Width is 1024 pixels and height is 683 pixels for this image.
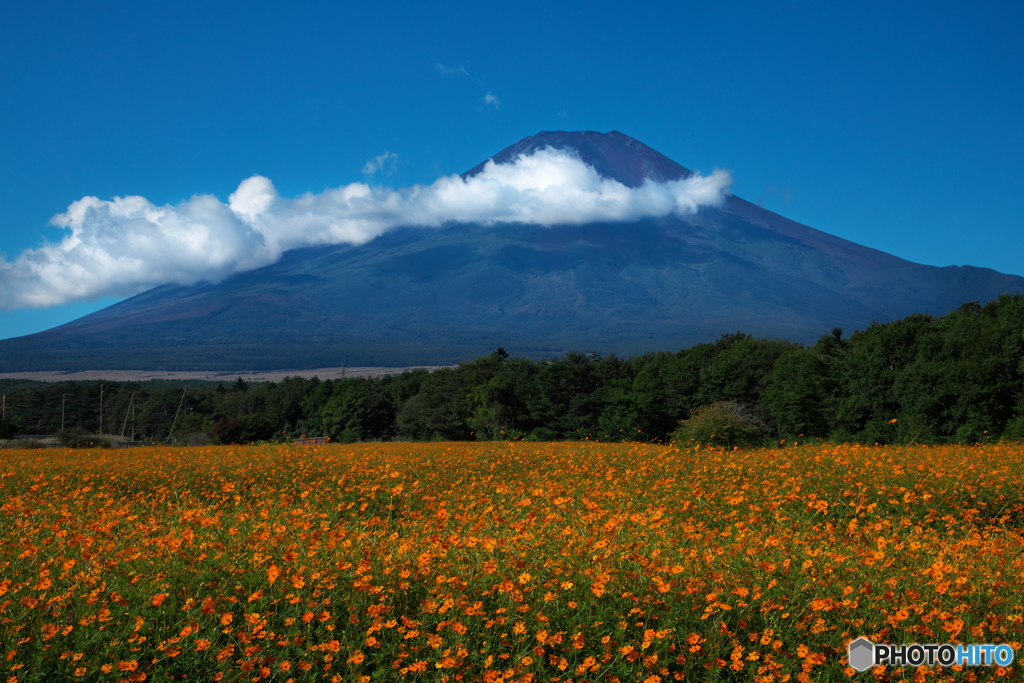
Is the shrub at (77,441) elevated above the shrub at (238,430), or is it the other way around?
the shrub at (77,441)

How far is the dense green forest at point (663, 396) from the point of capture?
3681cm

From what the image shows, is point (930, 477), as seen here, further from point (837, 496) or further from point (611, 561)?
point (611, 561)

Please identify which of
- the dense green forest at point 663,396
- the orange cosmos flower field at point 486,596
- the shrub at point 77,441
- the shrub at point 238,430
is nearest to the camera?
the orange cosmos flower field at point 486,596

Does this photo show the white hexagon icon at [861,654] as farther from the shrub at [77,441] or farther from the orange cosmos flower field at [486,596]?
the shrub at [77,441]

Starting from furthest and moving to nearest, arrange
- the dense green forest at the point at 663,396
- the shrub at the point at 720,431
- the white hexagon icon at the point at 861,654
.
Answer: the dense green forest at the point at 663,396 → the shrub at the point at 720,431 → the white hexagon icon at the point at 861,654

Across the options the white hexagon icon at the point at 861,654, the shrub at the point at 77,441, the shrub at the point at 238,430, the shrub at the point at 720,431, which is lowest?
the shrub at the point at 238,430

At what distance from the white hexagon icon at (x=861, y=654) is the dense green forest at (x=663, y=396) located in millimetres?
18765

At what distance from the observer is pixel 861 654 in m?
5.27

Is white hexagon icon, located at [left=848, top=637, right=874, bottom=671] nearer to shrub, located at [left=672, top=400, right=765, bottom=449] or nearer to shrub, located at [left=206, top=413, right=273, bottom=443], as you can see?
shrub, located at [left=672, top=400, right=765, bottom=449]

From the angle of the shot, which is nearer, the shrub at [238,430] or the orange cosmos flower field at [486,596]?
the orange cosmos flower field at [486,596]

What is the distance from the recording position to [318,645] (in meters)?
4.91

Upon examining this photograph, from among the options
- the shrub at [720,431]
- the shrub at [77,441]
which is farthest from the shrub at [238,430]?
the shrub at [720,431]

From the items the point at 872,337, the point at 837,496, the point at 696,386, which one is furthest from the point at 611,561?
the point at 696,386

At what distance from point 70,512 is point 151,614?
4484mm
